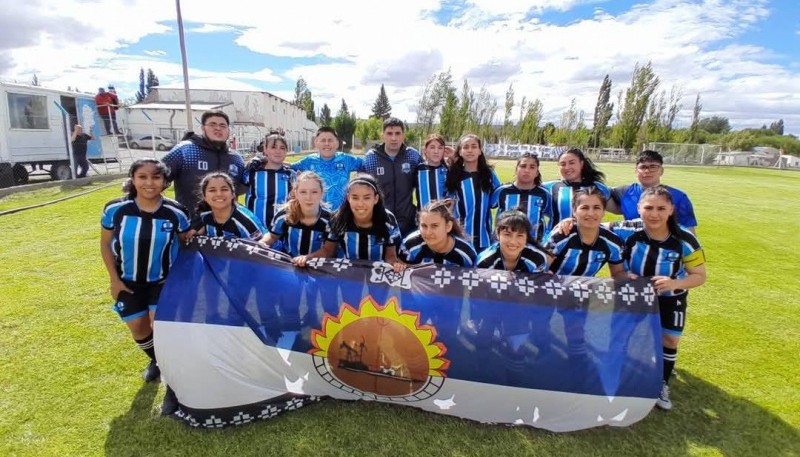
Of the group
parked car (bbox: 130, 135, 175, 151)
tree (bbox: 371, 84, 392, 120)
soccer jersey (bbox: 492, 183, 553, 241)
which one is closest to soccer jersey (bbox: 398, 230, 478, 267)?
soccer jersey (bbox: 492, 183, 553, 241)

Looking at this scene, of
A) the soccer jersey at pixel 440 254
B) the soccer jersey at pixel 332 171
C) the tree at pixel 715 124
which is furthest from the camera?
the tree at pixel 715 124

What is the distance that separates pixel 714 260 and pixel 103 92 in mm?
19841

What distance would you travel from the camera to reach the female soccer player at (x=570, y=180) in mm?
4434

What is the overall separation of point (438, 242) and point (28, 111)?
15532 millimetres

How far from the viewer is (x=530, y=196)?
14.8ft

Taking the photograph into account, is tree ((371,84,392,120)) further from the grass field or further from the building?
the grass field

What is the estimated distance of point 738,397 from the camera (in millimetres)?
3656

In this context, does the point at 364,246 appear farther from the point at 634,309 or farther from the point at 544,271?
the point at 634,309

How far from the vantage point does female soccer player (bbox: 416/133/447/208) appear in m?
5.07

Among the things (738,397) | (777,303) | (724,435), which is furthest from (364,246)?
(777,303)

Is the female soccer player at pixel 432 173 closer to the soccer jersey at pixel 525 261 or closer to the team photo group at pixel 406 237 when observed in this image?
the team photo group at pixel 406 237

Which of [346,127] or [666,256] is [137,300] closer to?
[666,256]


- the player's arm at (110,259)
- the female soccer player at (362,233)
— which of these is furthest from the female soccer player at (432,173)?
the player's arm at (110,259)

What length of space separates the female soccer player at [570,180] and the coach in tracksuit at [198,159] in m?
3.39
